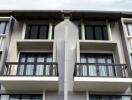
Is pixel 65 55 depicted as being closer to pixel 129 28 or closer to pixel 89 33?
pixel 89 33

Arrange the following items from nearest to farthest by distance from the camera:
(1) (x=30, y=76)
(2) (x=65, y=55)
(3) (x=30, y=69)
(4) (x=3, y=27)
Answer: (1) (x=30, y=76), (2) (x=65, y=55), (3) (x=30, y=69), (4) (x=3, y=27)

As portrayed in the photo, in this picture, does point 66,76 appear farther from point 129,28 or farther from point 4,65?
point 129,28

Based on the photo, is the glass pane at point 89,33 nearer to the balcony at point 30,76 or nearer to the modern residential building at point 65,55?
the modern residential building at point 65,55

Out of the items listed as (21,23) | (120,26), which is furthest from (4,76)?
(120,26)

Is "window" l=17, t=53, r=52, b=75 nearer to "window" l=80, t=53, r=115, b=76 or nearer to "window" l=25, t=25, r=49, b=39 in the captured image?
"window" l=25, t=25, r=49, b=39

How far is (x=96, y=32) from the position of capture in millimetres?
13430

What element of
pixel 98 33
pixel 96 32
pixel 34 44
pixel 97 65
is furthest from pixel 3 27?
pixel 97 65

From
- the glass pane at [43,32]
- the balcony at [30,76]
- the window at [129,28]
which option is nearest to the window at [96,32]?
the window at [129,28]

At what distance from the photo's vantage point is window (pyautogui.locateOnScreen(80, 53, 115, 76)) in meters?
11.6

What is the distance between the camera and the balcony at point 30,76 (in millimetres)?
10555

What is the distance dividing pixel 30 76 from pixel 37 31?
137 inches

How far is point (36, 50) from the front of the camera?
12.8m

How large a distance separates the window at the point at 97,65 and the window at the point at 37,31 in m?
2.34

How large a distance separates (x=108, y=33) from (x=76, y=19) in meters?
1.91
